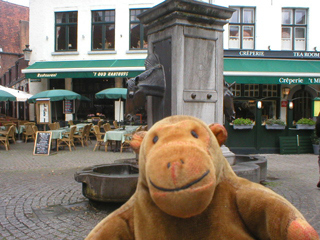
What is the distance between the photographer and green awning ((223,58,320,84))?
14.9 metres

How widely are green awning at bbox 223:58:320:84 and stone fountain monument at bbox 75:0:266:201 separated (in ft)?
33.4

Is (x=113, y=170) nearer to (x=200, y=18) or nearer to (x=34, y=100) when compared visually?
(x=200, y=18)

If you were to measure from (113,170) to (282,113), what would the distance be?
44.9 ft

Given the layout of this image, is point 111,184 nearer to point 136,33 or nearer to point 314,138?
point 314,138

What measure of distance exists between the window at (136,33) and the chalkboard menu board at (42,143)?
8.62 m

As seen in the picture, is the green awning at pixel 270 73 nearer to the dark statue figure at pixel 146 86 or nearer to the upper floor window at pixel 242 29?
the upper floor window at pixel 242 29

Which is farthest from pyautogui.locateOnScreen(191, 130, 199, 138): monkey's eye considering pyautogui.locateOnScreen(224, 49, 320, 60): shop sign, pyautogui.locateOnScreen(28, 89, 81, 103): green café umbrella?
pyautogui.locateOnScreen(224, 49, 320, 60): shop sign

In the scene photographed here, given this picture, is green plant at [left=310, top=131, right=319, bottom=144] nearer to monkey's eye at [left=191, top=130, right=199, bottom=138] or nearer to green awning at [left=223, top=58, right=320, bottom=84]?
green awning at [left=223, top=58, right=320, bottom=84]

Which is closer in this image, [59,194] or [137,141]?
[137,141]

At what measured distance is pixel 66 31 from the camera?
18266 millimetres

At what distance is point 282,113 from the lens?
1673 cm

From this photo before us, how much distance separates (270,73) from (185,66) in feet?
38.1

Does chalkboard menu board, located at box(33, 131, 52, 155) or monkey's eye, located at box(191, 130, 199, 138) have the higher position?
monkey's eye, located at box(191, 130, 199, 138)

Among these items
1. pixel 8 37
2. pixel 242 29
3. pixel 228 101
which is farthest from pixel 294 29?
pixel 8 37
